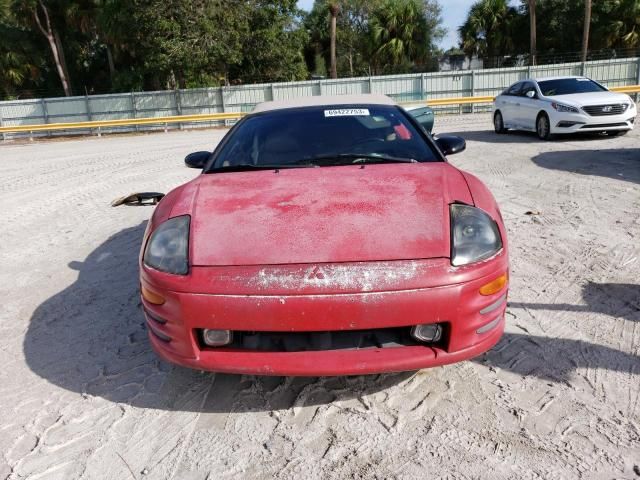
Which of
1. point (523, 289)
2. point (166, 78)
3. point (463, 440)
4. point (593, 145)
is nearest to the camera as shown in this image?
point (463, 440)

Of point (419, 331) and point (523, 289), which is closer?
point (419, 331)

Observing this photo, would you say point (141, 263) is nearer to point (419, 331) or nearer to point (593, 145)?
point (419, 331)

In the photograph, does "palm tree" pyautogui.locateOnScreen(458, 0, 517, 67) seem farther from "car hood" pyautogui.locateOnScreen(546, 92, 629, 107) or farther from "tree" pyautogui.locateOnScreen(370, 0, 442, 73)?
"car hood" pyautogui.locateOnScreen(546, 92, 629, 107)

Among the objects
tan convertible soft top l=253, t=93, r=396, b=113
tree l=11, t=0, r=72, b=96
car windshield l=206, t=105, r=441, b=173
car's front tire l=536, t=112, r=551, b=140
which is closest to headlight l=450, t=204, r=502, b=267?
car windshield l=206, t=105, r=441, b=173

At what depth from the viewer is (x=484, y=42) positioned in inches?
1357

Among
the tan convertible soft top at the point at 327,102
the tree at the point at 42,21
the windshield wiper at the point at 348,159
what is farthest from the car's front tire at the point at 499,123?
the tree at the point at 42,21

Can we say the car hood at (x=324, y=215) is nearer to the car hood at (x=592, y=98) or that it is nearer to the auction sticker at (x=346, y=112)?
the auction sticker at (x=346, y=112)

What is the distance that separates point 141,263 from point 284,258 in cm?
76

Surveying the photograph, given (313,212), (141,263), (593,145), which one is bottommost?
(593,145)

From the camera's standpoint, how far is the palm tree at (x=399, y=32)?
3356 cm

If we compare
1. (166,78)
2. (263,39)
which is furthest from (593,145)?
(166,78)

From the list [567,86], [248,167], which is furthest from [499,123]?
[248,167]

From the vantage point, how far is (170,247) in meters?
2.47

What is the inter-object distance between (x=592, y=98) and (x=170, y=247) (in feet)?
36.1
